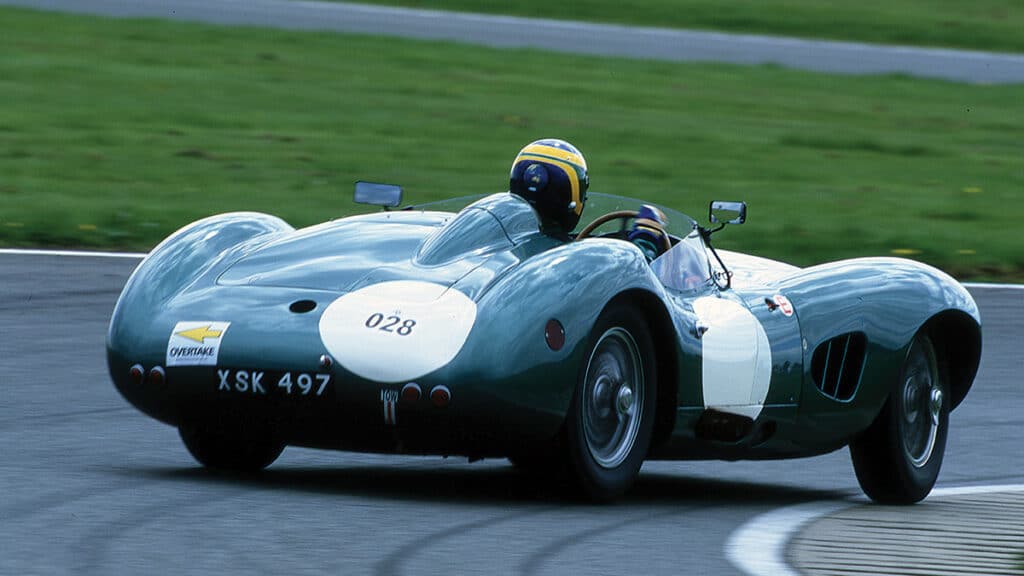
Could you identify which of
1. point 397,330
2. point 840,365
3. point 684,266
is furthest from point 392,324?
point 840,365

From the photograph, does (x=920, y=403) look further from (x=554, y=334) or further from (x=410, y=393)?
(x=410, y=393)

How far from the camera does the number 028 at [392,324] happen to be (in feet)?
19.9

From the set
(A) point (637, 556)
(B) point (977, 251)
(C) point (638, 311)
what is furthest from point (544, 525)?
(B) point (977, 251)

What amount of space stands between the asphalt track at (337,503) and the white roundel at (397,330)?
44cm

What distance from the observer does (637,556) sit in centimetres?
546

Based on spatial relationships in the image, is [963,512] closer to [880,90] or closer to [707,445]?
[707,445]

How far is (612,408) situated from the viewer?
253 inches

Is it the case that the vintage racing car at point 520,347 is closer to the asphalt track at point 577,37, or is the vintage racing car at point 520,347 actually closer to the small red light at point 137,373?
the small red light at point 137,373

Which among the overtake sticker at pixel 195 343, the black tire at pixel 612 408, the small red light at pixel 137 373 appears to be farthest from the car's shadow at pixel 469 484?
the overtake sticker at pixel 195 343

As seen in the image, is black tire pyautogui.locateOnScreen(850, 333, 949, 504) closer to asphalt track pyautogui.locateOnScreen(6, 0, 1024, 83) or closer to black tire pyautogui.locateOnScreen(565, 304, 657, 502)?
black tire pyautogui.locateOnScreen(565, 304, 657, 502)

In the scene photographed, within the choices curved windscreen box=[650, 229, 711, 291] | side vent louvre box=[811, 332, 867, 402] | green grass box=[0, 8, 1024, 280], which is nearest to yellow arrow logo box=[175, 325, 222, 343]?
curved windscreen box=[650, 229, 711, 291]

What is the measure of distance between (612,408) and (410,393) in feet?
2.58

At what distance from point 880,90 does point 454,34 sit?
19.6ft

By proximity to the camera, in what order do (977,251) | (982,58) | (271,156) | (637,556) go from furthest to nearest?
1. (982,58)
2. (271,156)
3. (977,251)
4. (637,556)
